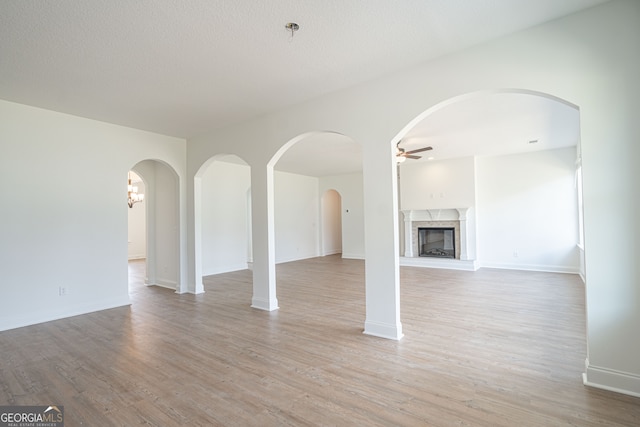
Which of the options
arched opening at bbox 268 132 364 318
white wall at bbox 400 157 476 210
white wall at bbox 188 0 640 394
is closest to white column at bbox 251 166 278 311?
white wall at bbox 188 0 640 394

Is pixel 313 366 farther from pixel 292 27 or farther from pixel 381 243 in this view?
pixel 292 27

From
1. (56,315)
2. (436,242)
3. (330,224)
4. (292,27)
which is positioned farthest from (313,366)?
(330,224)

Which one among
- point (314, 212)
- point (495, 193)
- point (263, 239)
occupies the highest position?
point (495, 193)

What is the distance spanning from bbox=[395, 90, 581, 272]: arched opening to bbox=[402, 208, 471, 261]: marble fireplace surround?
0.02m

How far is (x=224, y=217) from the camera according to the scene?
7879 mm

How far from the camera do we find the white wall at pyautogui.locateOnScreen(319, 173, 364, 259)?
1016cm

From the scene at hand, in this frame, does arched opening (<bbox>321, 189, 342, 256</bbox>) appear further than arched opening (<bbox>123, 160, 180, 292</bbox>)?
Yes

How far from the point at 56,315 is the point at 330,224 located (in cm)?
874

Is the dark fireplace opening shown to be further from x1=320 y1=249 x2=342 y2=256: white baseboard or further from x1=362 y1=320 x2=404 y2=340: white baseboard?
x1=362 y1=320 x2=404 y2=340: white baseboard

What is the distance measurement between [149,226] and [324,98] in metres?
4.66

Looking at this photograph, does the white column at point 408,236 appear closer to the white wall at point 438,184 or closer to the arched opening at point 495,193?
the arched opening at point 495,193

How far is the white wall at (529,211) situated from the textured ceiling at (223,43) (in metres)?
5.67

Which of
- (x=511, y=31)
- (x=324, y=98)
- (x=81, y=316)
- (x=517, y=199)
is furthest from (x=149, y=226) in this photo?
(x=517, y=199)

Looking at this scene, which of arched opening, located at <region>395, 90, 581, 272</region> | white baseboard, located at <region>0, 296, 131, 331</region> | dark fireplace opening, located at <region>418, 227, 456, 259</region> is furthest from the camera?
dark fireplace opening, located at <region>418, 227, 456, 259</region>
